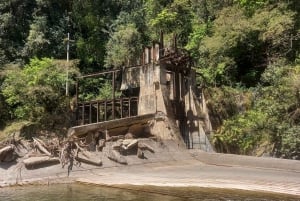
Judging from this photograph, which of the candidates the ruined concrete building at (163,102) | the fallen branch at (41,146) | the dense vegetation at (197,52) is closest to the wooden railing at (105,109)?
the ruined concrete building at (163,102)

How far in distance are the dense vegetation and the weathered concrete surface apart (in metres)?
3.10

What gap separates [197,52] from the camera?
36.0 m

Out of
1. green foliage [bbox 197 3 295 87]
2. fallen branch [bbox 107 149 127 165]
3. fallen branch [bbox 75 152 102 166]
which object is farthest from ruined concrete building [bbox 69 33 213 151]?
green foliage [bbox 197 3 295 87]

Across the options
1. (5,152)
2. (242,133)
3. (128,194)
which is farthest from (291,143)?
(5,152)

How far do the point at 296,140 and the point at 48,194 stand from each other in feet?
42.5

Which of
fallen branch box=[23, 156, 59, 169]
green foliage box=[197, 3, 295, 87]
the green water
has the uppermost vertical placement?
green foliage box=[197, 3, 295, 87]

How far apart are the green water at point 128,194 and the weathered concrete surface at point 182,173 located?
853 millimetres

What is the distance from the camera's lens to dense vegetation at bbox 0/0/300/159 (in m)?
24.7

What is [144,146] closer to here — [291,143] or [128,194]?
[128,194]

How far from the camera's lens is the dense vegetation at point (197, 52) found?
81.0 ft

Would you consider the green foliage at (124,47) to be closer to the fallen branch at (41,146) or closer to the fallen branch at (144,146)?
the fallen branch at (144,146)

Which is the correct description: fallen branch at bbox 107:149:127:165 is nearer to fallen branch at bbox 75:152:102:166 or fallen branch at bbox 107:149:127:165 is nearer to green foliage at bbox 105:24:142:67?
fallen branch at bbox 75:152:102:166

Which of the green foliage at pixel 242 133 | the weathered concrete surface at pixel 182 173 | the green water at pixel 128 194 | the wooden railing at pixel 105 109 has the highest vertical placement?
the wooden railing at pixel 105 109

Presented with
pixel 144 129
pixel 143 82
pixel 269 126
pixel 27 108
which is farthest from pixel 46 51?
pixel 269 126
